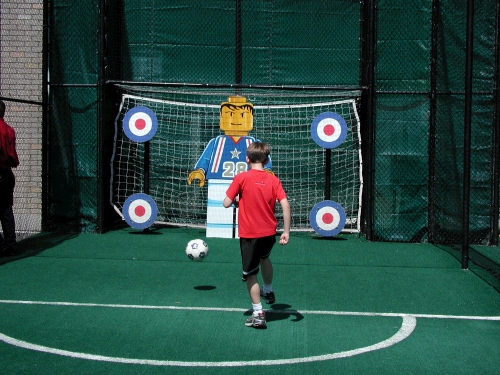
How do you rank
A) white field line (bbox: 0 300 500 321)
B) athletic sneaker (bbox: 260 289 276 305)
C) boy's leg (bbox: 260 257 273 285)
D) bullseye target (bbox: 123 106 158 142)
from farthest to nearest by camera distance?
bullseye target (bbox: 123 106 158 142), athletic sneaker (bbox: 260 289 276 305), white field line (bbox: 0 300 500 321), boy's leg (bbox: 260 257 273 285)

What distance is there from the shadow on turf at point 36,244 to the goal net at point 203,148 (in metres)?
1.22

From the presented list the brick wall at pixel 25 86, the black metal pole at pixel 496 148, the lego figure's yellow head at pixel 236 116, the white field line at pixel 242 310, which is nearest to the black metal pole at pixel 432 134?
the black metal pole at pixel 496 148

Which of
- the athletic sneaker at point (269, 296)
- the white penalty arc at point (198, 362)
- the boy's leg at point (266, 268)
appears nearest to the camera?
the white penalty arc at point (198, 362)

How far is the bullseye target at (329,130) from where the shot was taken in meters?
10.5

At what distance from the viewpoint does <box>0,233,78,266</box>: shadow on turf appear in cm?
877

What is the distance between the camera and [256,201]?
5.62 m

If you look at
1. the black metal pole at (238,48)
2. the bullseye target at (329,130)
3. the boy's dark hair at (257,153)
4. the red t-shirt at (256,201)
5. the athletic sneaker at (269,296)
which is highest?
the black metal pole at (238,48)

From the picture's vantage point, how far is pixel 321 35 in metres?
11.5

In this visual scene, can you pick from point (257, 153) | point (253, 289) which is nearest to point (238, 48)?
point (257, 153)

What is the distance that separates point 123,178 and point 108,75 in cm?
172

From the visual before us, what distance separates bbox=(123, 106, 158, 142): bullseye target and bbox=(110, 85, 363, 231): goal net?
0.47 metres

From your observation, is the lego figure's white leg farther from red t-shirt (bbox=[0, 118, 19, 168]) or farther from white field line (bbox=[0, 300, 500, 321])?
white field line (bbox=[0, 300, 500, 321])

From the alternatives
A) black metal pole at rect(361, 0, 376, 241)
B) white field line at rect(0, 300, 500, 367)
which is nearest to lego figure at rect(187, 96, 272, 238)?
black metal pole at rect(361, 0, 376, 241)

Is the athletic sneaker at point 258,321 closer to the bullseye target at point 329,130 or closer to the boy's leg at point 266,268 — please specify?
the boy's leg at point 266,268
